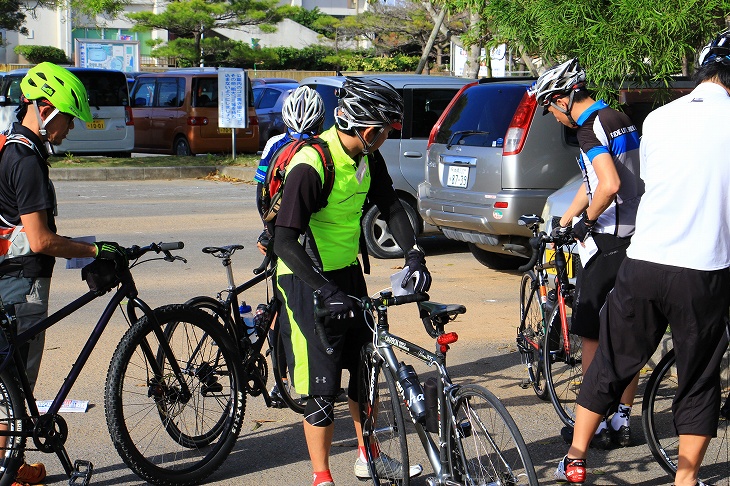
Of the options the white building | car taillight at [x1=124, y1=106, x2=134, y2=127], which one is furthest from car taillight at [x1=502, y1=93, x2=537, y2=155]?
the white building

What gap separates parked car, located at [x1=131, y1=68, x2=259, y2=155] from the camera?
21062 millimetres

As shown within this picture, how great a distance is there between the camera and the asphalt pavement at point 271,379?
16.3 ft

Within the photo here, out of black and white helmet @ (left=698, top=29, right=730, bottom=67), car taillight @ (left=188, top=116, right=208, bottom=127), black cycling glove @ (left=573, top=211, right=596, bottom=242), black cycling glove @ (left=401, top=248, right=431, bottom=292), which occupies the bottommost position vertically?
black cycling glove @ (left=401, top=248, right=431, bottom=292)

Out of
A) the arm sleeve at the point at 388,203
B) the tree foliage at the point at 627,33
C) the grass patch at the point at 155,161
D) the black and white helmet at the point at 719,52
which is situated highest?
the tree foliage at the point at 627,33

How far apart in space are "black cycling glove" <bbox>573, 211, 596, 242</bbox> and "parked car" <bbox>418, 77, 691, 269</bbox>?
3.33 meters

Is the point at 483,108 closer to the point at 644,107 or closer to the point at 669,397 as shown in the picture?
the point at 644,107

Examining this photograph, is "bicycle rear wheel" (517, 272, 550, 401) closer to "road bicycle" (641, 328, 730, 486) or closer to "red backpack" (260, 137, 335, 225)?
"road bicycle" (641, 328, 730, 486)

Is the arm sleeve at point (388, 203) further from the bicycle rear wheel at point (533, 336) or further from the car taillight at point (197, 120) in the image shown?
the car taillight at point (197, 120)

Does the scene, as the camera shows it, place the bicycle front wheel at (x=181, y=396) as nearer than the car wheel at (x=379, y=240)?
Yes

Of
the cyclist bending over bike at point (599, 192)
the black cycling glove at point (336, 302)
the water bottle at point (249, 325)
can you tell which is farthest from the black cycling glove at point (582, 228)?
the water bottle at point (249, 325)

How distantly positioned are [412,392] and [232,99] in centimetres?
1628

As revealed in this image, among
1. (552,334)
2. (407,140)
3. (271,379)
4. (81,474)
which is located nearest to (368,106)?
(81,474)

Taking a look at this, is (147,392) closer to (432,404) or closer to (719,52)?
(432,404)

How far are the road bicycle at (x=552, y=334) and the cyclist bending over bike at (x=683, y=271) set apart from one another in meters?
1.17
